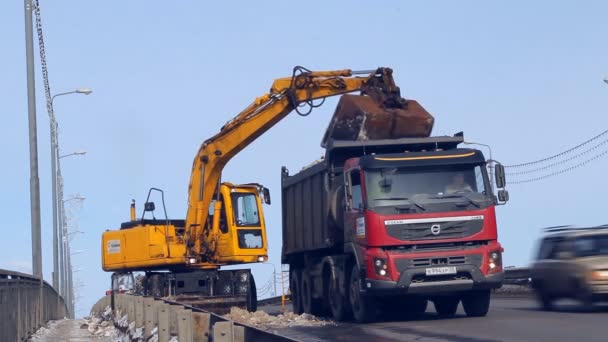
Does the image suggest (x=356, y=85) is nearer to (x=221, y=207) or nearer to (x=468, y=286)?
(x=221, y=207)

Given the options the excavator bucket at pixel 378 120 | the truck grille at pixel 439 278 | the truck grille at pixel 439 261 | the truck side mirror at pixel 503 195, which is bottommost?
the truck grille at pixel 439 278

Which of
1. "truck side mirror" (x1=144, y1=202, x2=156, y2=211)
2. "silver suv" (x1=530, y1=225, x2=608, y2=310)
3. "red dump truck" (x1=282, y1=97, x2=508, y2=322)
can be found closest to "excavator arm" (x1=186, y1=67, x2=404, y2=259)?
"truck side mirror" (x1=144, y1=202, x2=156, y2=211)

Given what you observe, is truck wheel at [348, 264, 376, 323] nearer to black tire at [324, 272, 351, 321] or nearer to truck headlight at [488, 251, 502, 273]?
black tire at [324, 272, 351, 321]

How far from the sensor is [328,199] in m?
22.3

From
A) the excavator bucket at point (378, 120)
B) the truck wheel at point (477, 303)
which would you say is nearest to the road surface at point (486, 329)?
the truck wheel at point (477, 303)

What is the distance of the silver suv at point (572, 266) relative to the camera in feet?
70.3

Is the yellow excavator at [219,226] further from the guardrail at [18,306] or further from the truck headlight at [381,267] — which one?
the truck headlight at [381,267]

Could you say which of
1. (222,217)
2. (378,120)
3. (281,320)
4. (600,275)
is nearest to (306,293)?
(281,320)

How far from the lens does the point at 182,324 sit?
12.1 m

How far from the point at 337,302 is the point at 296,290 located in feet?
14.0

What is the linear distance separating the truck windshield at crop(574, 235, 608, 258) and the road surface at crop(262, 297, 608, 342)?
46.7 inches

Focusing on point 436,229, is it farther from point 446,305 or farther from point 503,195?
point 446,305

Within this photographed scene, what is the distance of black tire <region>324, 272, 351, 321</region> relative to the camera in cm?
2173

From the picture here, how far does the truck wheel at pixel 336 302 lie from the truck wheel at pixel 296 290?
3.09 meters
